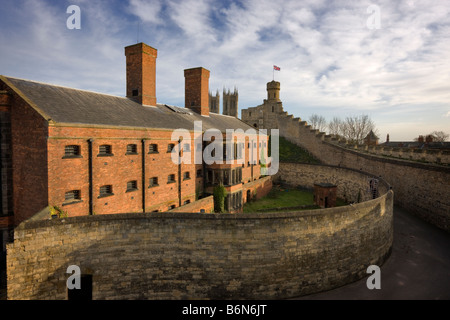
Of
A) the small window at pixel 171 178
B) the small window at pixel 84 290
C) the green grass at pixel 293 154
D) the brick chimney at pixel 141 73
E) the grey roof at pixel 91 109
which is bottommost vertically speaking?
the small window at pixel 84 290

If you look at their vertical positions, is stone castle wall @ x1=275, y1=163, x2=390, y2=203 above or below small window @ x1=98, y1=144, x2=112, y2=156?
below

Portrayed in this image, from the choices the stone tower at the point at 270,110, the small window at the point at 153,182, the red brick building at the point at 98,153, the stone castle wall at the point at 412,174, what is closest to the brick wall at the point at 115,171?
the red brick building at the point at 98,153

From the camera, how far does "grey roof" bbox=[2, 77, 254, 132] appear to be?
14.3m

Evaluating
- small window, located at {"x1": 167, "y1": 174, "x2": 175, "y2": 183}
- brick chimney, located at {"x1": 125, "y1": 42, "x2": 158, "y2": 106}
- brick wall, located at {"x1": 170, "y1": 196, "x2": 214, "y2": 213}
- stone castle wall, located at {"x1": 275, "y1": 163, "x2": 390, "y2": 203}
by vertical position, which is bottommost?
brick wall, located at {"x1": 170, "y1": 196, "x2": 214, "y2": 213}

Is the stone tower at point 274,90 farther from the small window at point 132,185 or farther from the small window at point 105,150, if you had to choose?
the small window at point 105,150

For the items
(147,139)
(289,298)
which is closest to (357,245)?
(289,298)

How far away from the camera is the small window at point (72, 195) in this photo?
14242mm

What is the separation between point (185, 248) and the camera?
432 inches

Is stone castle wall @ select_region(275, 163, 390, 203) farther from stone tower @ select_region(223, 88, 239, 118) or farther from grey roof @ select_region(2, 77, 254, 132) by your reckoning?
stone tower @ select_region(223, 88, 239, 118)

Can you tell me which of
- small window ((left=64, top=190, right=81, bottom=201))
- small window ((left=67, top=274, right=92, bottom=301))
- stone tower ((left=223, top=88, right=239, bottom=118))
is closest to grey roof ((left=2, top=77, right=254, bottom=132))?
small window ((left=64, top=190, right=81, bottom=201))

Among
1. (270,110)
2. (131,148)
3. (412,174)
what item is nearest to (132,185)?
(131,148)

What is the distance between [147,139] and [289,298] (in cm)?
1418

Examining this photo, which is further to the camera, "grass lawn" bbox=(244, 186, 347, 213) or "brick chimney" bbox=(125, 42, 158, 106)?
"grass lawn" bbox=(244, 186, 347, 213)

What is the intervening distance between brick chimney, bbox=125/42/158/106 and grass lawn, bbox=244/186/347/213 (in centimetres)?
1553
